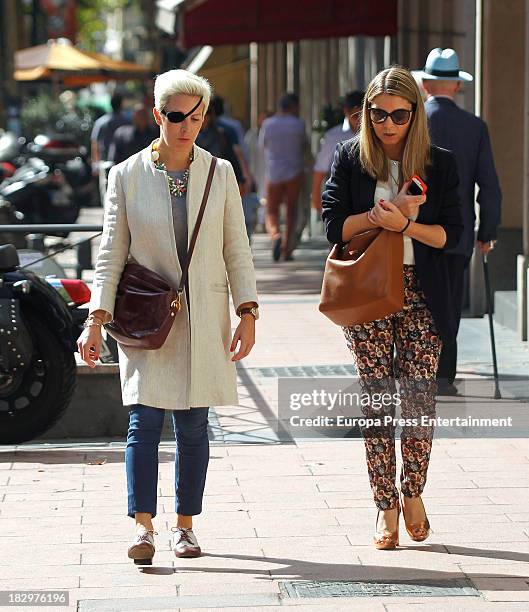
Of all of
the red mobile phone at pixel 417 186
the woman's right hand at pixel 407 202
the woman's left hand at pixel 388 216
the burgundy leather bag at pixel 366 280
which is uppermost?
the red mobile phone at pixel 417 186

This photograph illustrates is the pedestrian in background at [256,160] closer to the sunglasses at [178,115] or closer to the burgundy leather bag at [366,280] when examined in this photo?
the burgundy leather bag at [366,280]

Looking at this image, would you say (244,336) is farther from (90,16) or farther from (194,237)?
(90,16)

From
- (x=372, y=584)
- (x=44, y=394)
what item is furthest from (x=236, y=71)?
(x=372, y=584)

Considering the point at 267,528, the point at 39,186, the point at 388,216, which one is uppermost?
the point at 388,216

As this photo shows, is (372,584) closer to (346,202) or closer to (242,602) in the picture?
(242,602)

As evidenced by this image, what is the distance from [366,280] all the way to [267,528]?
1129mm

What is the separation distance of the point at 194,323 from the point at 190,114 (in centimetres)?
74

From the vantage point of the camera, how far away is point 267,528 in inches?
238

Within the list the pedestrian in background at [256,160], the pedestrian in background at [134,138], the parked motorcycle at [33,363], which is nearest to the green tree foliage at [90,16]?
the pedestrian in background at [256,160]

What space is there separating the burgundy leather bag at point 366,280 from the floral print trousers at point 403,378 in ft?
0.37

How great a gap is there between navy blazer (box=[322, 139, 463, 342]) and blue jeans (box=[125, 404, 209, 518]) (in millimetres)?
877

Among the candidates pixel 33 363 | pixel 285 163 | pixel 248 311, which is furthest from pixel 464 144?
pixel 285 163

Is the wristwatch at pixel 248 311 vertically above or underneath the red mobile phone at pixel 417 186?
underneath

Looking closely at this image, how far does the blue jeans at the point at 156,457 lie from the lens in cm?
550
